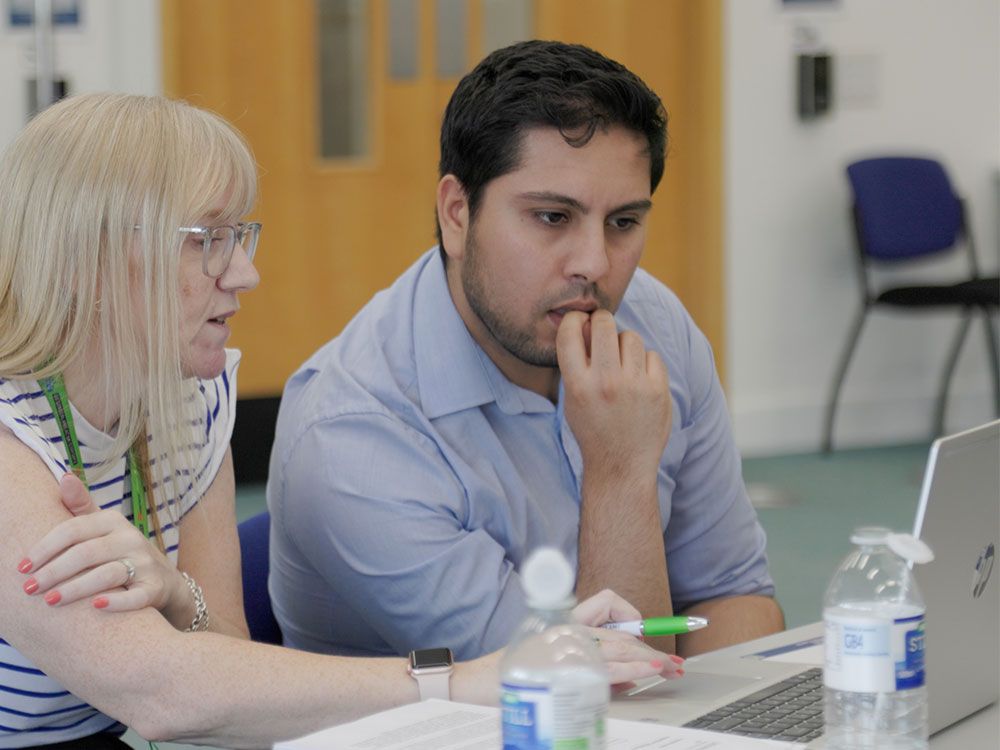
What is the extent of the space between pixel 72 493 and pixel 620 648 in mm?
553

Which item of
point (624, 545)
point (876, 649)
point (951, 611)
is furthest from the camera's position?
point (624, 545)

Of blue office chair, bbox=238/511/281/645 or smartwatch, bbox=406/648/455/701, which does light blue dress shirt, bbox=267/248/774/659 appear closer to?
blue office chair, bbox=238/511/281/645

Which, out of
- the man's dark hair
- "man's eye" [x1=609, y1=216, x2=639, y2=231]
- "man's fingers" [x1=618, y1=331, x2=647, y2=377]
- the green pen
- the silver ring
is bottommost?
the green pen

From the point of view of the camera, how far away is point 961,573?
133 cm

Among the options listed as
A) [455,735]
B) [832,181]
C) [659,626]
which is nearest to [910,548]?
[659,626]

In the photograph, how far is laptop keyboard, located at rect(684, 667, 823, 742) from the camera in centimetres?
129

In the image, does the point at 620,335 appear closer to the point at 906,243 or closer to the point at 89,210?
the point at 89,210

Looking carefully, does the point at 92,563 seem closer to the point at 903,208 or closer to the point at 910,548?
the point at 910,548

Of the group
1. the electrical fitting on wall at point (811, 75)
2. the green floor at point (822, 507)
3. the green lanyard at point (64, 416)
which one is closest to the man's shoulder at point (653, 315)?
the green lanyard at point (64, 416)

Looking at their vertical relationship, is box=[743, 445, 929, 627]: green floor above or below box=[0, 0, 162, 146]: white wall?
below

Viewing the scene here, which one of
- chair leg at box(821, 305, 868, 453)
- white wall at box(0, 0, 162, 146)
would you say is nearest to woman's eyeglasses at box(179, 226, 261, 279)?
white wall at box(0, 0, 162, 146)

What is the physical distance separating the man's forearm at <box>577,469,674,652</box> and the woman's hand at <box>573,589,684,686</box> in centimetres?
Result: 35

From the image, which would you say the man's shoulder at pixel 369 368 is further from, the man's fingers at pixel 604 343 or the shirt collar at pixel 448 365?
the man's fingers at pixel 604 343

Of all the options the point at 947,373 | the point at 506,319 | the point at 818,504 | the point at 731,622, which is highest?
the point at 506,319
